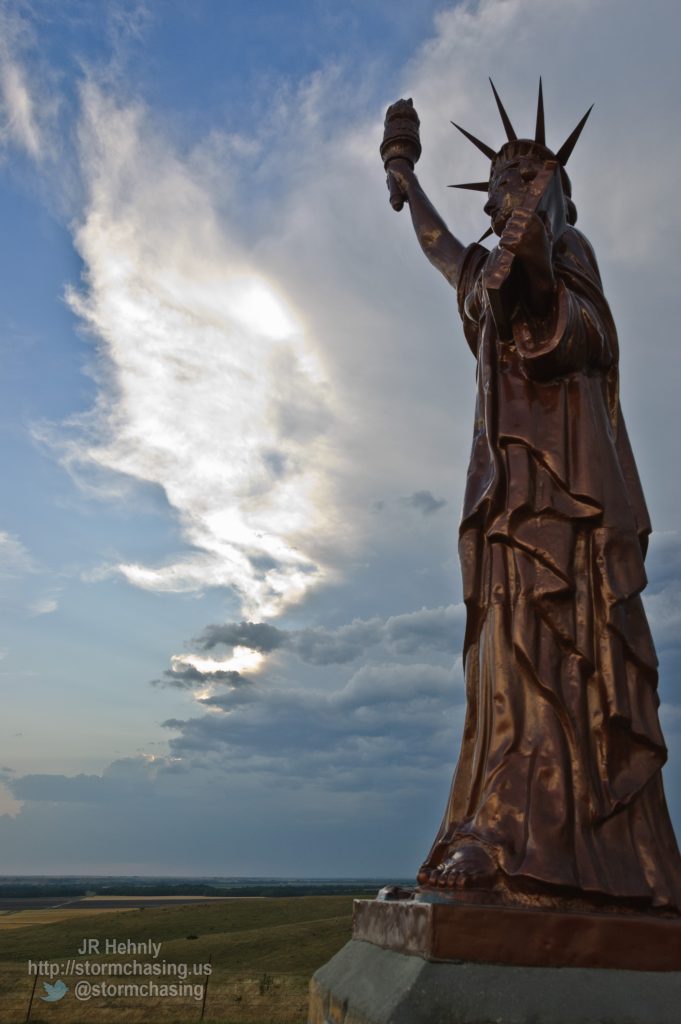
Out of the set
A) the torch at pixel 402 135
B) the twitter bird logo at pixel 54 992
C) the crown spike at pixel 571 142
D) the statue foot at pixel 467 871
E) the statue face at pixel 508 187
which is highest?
the torch at pixel 402 135

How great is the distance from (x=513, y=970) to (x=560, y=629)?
229 cm

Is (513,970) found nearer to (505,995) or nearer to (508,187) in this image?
(505,995)

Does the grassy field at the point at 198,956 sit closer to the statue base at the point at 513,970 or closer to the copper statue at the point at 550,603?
the copper statue at the point at 550,603

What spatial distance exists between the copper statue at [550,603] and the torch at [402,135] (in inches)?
84.2

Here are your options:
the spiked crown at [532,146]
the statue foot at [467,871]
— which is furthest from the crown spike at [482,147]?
the statue foot at [467,871]

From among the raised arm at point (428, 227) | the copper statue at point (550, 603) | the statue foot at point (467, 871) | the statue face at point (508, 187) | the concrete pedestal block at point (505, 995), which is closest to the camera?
the concrete pedestal block at point (505, 995)

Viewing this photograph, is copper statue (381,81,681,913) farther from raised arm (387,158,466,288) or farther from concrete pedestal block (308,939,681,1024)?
raised arm (387,158,466,288)

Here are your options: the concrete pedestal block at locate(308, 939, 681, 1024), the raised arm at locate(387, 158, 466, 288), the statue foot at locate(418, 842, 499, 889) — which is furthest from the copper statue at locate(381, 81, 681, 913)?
the raised arm at locate(387, 158, 466, 288)

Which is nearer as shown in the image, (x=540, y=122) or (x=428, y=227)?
(x=540, y=122)

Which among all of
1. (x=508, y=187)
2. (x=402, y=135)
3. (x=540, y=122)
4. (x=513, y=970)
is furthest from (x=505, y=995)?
(x=402, y=135)

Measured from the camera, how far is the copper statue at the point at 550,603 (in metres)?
5.22

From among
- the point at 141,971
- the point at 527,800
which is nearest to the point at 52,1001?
the point at 141,971

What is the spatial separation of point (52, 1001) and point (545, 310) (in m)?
23.8

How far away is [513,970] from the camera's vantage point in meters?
4.36
